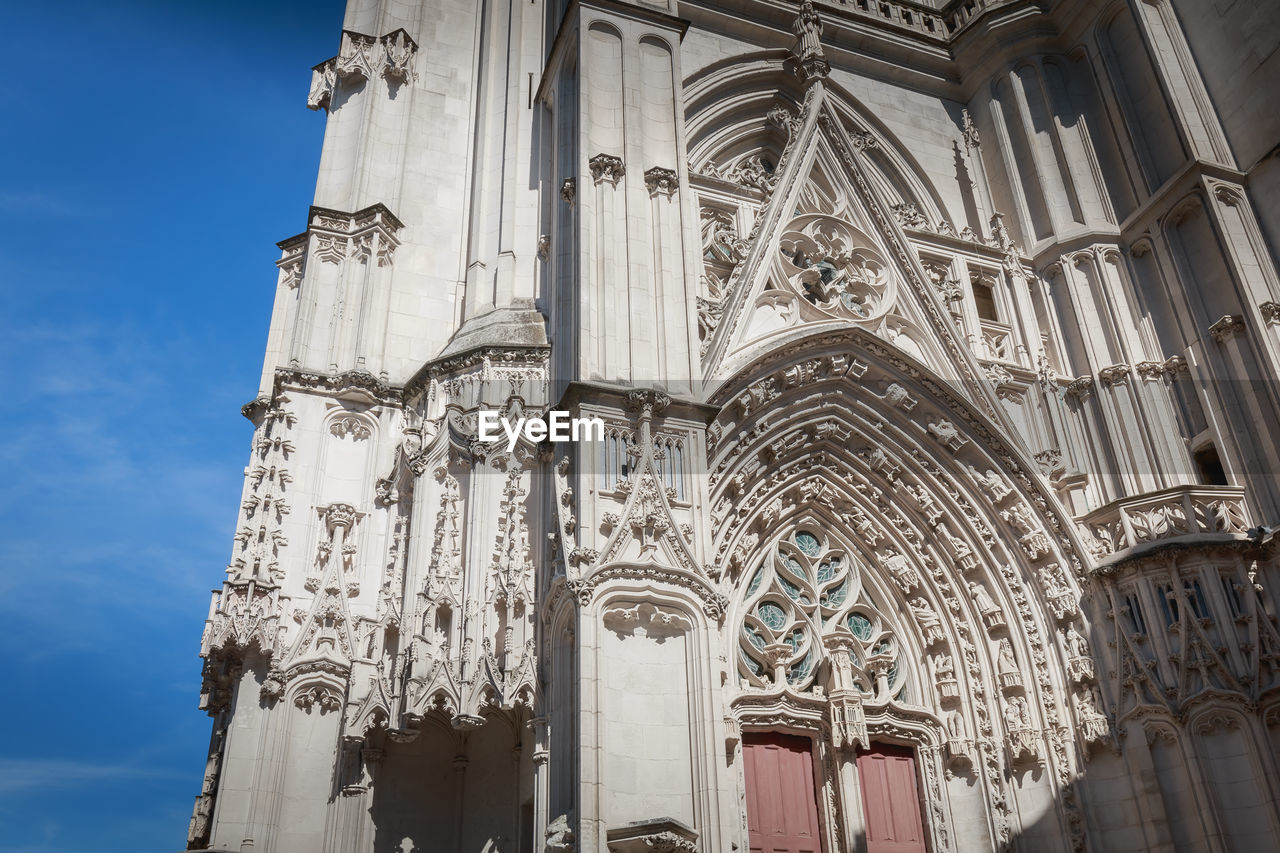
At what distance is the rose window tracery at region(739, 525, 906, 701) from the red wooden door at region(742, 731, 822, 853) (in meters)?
0.66

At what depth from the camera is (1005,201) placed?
16672 mm

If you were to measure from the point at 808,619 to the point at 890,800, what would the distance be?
219 cm

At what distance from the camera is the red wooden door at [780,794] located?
11.3 metres

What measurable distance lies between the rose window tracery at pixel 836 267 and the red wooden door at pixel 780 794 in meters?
5.27

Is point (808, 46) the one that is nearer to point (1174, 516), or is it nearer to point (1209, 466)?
point (1209, 466)

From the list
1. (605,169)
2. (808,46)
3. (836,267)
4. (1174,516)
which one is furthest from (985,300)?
(605,169)

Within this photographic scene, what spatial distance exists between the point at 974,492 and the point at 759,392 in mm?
3207

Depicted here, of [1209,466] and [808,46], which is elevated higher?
[808,46]

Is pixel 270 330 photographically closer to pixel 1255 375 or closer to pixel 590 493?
pixel 590 493

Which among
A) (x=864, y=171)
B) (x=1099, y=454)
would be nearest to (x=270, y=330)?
(x=864, y=171)

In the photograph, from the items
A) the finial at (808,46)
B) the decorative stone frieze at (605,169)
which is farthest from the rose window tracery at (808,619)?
the finial at (808,46)

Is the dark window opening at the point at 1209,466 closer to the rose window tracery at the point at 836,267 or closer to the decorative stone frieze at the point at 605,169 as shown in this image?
the rose window tracery at the point at 836,267

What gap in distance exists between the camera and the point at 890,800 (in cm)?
1197

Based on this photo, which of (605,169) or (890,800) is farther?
(605,169)
